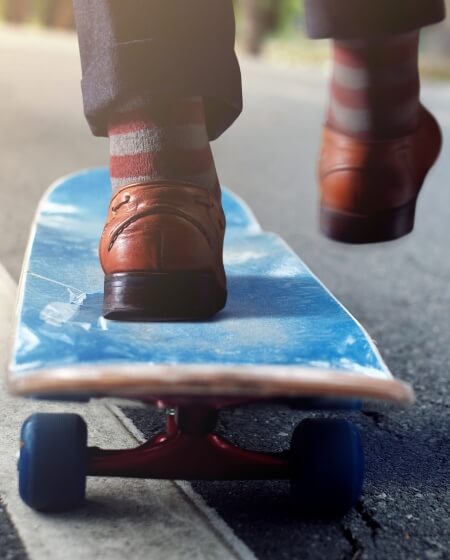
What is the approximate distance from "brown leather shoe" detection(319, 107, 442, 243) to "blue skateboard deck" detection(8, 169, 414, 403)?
25 cm

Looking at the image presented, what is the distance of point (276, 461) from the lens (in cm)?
140

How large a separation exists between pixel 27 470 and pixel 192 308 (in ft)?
1.16

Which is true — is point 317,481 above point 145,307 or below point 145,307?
below

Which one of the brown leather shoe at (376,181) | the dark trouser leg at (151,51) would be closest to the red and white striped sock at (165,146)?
the dark trouser leg at (151,51)

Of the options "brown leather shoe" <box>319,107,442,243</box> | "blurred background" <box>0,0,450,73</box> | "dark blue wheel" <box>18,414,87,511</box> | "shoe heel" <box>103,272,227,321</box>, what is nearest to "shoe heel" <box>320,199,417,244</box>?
"brown leather shoe" <box>319,107,442,243</box>

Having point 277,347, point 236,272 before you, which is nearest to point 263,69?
point 236,272

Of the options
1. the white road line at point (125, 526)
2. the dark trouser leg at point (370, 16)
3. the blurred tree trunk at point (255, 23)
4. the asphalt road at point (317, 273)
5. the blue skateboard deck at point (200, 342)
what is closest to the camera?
the blue skateboard deck at point (200, 342)

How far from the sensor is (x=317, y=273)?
113 inches

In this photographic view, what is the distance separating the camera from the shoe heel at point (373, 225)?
7.02 feet

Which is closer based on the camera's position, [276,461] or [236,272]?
[276,461]

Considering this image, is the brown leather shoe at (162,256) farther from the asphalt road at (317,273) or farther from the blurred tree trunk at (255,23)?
the blurred tree trunk at (255,23)

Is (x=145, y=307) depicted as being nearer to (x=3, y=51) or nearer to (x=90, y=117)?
(x=90, y=117)

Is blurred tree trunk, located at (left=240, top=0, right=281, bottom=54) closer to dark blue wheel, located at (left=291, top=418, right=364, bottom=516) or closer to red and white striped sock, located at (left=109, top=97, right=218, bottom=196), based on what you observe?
red and white striped sock, located at (left=109, top=97, right=218, bottom=196)

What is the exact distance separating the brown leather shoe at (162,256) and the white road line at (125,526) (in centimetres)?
27
